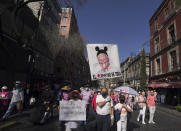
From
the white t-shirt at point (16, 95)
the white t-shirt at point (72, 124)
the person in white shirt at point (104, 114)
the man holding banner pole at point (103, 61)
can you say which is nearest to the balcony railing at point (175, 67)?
the man holding banner pole at point (103, 61)

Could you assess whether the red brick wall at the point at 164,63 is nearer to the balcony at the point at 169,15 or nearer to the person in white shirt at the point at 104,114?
the balcony at the point at 169,15

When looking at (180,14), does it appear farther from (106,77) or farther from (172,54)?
(106,77)

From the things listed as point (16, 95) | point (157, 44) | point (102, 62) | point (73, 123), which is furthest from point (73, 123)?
point (157, 44)

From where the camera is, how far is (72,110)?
149 inches

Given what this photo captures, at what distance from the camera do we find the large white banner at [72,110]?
12.2 feet

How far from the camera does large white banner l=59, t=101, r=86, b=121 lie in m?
3.71

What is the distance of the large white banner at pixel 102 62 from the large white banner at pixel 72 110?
4.19ft

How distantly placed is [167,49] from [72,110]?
21.7 meters

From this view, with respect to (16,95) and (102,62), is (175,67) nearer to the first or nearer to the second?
(102,62)

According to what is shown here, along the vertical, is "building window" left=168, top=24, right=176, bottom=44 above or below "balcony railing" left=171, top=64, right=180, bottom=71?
above

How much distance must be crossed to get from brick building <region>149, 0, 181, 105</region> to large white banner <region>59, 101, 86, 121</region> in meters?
14.1

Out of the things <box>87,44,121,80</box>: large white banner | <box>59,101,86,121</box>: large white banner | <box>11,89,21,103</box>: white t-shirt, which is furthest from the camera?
<box>11,89,21,103</box>: white t-shirt

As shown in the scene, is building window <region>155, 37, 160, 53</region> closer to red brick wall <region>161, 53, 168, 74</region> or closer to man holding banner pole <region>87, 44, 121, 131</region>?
red brick wall <region>161, 53, 168, 74</region>

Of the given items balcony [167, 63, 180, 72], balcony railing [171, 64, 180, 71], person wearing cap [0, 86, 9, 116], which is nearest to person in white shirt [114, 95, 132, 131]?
person wearing cap [0, 86, 9, 116]
